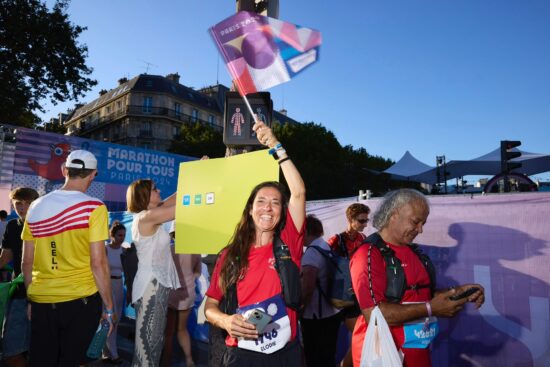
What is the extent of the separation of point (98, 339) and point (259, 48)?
2384 millimetres

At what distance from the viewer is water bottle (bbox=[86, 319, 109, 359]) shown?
2.79 metres

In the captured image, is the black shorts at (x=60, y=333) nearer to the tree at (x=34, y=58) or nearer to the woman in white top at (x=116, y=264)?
the woman in white top at (x=116, y=264)

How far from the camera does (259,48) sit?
260cm

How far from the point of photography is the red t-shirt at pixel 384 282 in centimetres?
205

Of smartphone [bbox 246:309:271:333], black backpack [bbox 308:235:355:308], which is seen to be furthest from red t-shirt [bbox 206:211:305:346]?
black backpack [bbox 308:235:355:308]

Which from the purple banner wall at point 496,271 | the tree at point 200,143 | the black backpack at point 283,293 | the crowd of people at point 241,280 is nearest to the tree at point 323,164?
the tree at point 200,143

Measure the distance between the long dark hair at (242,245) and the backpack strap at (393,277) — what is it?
1.96 feet

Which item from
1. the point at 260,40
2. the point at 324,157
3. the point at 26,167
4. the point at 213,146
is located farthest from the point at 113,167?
the point at 324,157

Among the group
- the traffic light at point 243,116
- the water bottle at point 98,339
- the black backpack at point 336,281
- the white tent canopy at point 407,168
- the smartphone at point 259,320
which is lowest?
the water bottle at point 98,339

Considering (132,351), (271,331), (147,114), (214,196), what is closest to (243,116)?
(214,196)

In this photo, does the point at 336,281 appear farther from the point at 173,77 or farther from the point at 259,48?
the point at 173,77

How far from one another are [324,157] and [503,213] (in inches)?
1240

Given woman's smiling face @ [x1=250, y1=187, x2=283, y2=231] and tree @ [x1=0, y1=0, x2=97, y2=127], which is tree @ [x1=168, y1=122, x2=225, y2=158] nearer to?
tree @ [x1=0, y1=0, x2=97, y2=127]

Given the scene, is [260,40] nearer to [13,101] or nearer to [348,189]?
[13,101]
